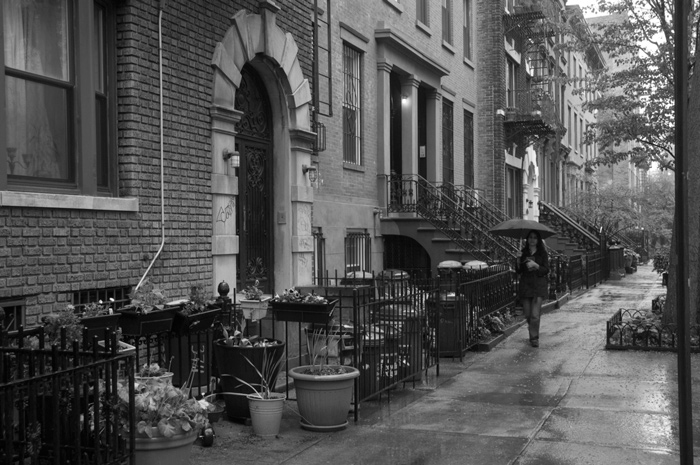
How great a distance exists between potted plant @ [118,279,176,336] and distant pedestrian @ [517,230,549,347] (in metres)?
7.10

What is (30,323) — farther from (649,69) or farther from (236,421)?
(649,69)

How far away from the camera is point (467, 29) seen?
2478 cm

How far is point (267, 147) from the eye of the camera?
11.8m

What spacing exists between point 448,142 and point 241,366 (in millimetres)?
15747

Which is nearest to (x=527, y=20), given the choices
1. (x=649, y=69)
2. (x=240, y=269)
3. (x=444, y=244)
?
(x=649, y=69)

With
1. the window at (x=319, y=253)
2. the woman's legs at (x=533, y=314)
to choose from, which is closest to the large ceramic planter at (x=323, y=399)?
the woman's legs at (x=533, y=314)

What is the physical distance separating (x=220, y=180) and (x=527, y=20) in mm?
20915

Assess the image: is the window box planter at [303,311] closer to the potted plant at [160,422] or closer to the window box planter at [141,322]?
the window box planter at [141,322]


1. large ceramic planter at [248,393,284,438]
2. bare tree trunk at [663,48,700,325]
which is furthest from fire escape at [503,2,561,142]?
large ceramic planter at [248,393,284,438]

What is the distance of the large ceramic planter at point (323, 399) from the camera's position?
7.25 metres

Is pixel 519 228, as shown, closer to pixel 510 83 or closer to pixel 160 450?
pixel 160 450

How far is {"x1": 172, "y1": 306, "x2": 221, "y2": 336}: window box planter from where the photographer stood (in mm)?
7395

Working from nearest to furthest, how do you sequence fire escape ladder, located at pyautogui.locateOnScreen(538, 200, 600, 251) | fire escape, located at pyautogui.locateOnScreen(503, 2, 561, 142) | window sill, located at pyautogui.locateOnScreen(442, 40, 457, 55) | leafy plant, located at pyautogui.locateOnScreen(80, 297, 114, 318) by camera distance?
leafy plant, located at pyautogui.locateOnScreen(80, 297, 114, 318)
window sill, located at pyautogui.locateOnScreen(442, 40, 457, 55)
fire escape, located at pyautogui.locateOnScreen(503, 2, 561, 142)
fire escape ladder, located at pyautogui.locateOnScreen(538, 200, 600, 251)

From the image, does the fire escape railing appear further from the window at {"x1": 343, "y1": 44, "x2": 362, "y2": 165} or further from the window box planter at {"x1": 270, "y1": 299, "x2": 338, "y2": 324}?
the window box planter at {"x1": 270, "y1": 299, "x2": 338, "y2": 324}
